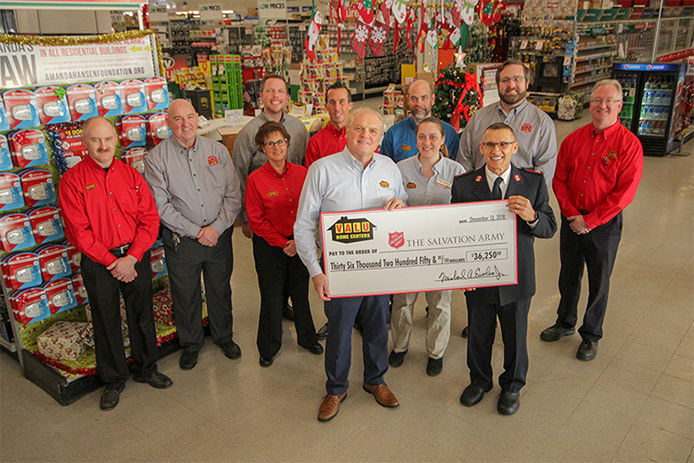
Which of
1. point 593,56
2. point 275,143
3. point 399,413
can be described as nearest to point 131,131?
point 275,143

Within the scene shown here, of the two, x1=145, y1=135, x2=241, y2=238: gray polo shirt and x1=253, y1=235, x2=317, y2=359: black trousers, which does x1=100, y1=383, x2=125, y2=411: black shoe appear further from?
x1=145, y1=135, x2=241, y2=238: gray polo shirt

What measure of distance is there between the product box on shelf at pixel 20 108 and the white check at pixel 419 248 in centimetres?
194

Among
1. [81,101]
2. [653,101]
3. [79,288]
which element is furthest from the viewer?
[653,101]

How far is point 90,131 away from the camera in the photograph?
9.88ft

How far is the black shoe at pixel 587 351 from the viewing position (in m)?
3.73

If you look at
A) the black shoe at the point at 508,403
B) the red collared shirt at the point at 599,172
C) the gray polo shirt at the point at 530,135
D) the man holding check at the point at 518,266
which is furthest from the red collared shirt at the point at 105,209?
the red collared shirt at the point at 599,172

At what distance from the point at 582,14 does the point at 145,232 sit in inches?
485

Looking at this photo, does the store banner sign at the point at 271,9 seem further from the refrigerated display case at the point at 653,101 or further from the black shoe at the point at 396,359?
the black shoe at the point at 396,359

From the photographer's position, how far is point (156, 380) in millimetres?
3564

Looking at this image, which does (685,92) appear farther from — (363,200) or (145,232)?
(145,232)

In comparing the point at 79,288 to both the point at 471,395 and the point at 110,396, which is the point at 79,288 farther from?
the point at 471,395

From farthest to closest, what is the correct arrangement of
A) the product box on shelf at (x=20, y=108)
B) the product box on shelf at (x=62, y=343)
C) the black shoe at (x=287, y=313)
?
1. the black shoe at (x=287, y=313)
2. the product box on shelf at (x=62, y=343)
3. the product box on shelf at (x=20, y=108)

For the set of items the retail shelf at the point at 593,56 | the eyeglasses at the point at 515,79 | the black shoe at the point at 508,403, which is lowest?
the black shoe at the point at 508,403

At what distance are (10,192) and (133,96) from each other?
0.99 meters
